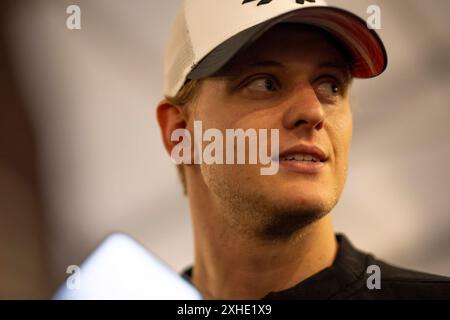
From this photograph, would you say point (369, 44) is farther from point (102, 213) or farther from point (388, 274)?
point (102, 213)

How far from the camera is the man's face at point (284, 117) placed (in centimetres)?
96

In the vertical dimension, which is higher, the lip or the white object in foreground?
the lip

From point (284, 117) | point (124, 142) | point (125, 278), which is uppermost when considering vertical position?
point (284, 117)

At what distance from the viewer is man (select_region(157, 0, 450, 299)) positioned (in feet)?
3.15

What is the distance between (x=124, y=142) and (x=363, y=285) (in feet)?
2.65

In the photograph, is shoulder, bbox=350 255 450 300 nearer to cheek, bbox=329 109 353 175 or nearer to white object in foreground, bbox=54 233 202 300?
cheek, bbox=329 109 353 175

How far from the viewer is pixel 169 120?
3.88 ft

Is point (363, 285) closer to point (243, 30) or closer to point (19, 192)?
point (243, 30)

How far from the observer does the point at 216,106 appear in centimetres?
103

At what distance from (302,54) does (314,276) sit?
0.36 meters

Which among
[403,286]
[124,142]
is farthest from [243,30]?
[124,142]

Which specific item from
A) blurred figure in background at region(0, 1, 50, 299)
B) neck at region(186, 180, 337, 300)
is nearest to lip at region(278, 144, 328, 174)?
neck at region(186, 180, 337, 300)

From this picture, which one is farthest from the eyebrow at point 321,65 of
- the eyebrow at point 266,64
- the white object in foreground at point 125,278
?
the white object in foreground at point 125,278
